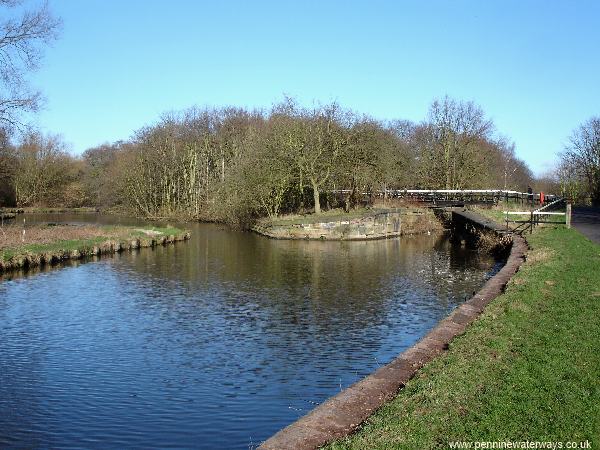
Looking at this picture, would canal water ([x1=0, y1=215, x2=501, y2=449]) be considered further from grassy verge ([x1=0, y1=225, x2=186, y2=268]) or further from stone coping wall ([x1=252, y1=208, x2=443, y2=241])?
stone coping wall ([x1=252, y1=208, x2=443, y2=241])

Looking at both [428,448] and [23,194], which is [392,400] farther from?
[23,194]

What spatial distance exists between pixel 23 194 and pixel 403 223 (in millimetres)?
46795

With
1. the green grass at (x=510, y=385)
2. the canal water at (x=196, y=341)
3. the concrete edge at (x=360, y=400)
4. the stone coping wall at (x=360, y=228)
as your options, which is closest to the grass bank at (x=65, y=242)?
the canal water at (x=196, y=341)

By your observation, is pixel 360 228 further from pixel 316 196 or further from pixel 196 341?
pixel 196 341

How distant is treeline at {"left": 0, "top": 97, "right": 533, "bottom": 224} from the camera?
136ft

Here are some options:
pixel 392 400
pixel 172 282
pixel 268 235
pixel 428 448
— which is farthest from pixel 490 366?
pixel 268 235

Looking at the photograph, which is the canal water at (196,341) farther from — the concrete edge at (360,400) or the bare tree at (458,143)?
the bare tree at (458,143)

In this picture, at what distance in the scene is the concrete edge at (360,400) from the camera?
6.14 metres

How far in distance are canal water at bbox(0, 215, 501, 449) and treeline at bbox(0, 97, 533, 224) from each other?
14.8 meters

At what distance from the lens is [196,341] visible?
1312cm

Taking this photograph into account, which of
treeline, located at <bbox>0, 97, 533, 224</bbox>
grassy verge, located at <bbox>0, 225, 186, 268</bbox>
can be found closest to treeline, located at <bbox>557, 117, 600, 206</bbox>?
treeline, located at <bbox>0, 97, 533, 224</bbox>

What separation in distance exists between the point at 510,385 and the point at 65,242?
26.2 meters

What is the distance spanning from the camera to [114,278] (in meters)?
22.1

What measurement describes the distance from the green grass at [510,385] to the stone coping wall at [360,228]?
25.8 meters
